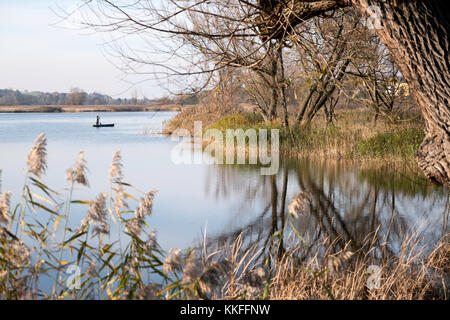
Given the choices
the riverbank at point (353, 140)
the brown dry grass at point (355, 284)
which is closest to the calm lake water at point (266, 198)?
the riverbank at point (353, 140)

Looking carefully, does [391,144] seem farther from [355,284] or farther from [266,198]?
[355,284]

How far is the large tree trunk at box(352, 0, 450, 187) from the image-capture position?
3.88 meters

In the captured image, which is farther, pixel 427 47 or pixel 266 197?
pixel 266 197

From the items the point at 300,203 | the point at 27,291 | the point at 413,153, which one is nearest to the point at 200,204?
the point at 413,153

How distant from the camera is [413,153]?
38.2ft

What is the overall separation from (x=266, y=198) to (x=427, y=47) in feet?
23.0

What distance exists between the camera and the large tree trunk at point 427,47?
3.88 metres

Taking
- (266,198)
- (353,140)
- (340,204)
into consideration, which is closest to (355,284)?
(340,204)

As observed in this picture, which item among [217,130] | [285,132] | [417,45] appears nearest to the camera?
[417,45]

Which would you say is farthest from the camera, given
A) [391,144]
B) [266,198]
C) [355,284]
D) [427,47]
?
[391,144]

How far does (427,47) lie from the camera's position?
3.91 metres

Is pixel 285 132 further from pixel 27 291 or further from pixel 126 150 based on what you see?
Answer: pixel 27 291

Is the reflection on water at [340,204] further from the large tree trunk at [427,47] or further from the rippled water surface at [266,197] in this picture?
the large tree trunk at [427,47]
